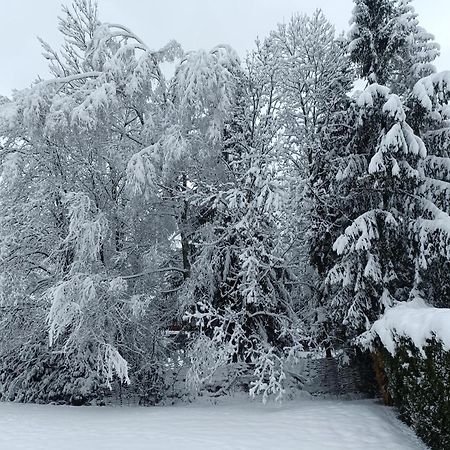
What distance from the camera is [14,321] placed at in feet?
37.8

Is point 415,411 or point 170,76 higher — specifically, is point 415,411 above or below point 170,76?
below

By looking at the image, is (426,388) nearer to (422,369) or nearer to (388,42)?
(422,369)

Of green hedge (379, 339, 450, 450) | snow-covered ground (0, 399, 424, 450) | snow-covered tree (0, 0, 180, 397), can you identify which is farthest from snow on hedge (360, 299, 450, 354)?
snow-covered tree (0, 0, 180, 397)

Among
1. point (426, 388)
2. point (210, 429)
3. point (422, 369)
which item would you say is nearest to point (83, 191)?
point (210, 429)

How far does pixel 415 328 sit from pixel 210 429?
3.58 m

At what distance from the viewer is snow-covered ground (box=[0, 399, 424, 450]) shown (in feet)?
20.8

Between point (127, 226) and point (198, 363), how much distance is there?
3.99 metres

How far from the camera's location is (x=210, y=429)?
289 inches

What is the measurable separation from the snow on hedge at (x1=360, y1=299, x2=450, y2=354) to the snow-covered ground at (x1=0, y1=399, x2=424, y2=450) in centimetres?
133

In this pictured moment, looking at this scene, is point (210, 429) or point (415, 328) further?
point (210, 429)

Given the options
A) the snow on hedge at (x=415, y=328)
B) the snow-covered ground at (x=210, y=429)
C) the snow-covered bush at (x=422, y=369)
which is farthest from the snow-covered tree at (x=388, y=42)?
the snow-covered ground at (x=210, y=429)

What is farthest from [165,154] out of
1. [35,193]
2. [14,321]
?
[14,321]

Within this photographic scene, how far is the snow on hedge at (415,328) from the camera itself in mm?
4984

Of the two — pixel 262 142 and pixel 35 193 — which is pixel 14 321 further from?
pixel 262 142
